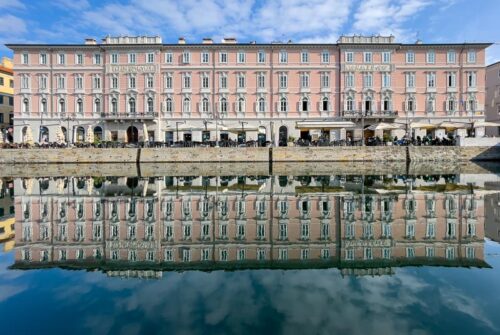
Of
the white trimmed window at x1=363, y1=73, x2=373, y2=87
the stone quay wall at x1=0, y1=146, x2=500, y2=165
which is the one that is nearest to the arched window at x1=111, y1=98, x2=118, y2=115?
the stone quay wall at x1=0, y1=146, x2=500, y2=165

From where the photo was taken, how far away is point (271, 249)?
31.8 feet

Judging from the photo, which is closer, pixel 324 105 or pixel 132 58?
pixel 132 58

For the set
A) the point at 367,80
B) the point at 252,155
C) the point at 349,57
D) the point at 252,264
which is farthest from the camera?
the point at 367,80

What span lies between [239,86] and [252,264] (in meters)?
44.1

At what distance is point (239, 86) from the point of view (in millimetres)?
50438

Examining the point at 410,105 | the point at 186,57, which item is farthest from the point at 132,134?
the point at 410,105

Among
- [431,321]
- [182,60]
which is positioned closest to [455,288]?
[431,321]

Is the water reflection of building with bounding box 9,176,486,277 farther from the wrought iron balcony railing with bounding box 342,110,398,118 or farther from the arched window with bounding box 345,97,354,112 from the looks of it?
the arched window with bounding box 345,97,354,112

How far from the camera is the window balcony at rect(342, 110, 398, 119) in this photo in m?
48.9

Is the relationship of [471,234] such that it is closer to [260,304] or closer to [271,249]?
[271,249]

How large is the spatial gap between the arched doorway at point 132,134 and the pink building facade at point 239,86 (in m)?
0.40

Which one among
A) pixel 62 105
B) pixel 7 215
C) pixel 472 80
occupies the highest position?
pixel 472 80

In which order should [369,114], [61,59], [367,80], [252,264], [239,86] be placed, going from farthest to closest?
[239,86]
[61,59]
[367,80]
[369,114]
[252,264]

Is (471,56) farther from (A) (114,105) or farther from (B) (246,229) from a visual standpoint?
(B) (246,229)
